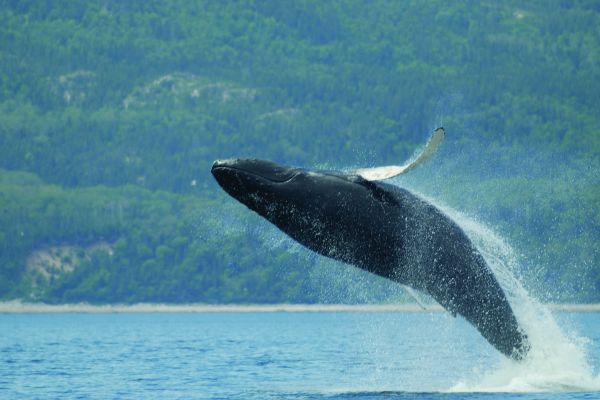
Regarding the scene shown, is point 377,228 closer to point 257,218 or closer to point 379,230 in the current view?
point 379,230

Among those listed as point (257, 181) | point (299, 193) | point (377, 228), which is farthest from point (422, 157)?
point (257, 181)

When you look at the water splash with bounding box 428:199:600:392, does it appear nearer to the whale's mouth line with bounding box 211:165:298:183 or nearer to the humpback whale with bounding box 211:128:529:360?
the humpback whale with bounding box 211:128:529:360

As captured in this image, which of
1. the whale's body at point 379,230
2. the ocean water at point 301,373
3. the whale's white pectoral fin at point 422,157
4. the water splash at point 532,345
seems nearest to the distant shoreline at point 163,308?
the ocean water at point 301,373

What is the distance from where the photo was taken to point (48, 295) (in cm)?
15425

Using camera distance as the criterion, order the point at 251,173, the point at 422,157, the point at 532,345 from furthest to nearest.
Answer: the point at 532,345 < the point at 251,173 < the point at 422,157

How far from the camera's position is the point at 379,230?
20594 millimetres

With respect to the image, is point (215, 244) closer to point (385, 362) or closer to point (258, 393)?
point (385, 362)

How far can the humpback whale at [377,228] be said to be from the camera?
20281 mm

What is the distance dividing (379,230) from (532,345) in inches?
158

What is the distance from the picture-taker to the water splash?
22.4m

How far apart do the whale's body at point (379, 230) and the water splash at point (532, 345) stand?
591 mm

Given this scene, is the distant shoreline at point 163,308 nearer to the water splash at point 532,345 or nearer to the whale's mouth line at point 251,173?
the water splash at point 532,345

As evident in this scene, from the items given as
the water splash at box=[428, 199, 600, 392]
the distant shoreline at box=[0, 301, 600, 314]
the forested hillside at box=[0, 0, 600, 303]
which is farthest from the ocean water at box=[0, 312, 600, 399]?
the distant shoreline at box=[0, 301, 600, 314]

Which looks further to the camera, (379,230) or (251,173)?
(379,230)
